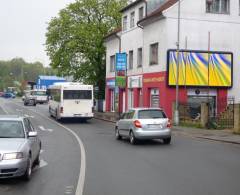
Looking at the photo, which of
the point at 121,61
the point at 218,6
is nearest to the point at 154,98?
the point at 121,61

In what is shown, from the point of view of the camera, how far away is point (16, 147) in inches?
412

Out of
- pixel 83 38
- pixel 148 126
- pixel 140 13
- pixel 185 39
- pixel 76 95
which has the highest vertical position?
pixel 140 13

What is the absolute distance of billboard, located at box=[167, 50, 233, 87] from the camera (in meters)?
36.2

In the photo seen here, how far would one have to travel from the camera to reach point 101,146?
765 inches

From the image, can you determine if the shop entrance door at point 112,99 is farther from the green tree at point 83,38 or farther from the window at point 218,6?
the window at point 218,6

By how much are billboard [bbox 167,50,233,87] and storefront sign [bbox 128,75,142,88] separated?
5.82m

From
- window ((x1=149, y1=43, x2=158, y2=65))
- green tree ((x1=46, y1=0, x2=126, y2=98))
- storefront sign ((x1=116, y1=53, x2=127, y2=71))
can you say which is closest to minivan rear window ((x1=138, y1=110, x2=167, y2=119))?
window ((x1=149, y1=43, x2=158, y2=65))

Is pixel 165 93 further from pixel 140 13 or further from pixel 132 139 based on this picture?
pixel 132 139

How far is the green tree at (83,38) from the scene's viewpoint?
56.2 meters

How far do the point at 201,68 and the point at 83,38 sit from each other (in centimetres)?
2146

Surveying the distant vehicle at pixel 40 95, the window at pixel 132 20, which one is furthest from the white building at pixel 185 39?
the distant vehicle at pixel 40 95

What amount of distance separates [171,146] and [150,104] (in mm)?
20082

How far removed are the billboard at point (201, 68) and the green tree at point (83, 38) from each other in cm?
2069

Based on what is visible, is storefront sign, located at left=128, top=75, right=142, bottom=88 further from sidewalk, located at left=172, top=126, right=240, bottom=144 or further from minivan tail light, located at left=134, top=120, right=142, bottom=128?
minivan tail light, located at left=134, top=120, right=142, bottom=128
